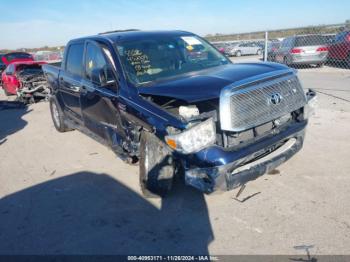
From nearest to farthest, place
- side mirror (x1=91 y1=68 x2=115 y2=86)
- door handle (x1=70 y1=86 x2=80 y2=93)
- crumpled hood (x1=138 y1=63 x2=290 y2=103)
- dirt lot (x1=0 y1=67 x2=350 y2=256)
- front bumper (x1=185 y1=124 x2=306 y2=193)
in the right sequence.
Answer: dirt lot (x1=0 y1=67 x2=350 y2=256) < front bumper (x1=185 y1=124 x2=306 y2=193) < crumpled hood (x1=138 y1=63 x2=290 y2=103) < side mirror (x1=91 y1=68 x2=115 y2=86) < door handle (x1=70 y1=86 x2=80 y2=93)

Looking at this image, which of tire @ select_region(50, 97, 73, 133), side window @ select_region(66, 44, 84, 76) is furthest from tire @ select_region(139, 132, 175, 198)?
tire @ select_region(50, 97, 73, 133)

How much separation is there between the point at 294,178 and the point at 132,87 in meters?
2.34

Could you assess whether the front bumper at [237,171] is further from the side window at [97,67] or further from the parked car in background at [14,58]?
the parked car in background at [14,58]

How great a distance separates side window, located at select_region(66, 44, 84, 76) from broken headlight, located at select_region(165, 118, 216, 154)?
9.54 ft

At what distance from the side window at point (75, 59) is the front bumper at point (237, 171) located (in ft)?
10.1

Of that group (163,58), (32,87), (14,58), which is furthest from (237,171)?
(14,58)

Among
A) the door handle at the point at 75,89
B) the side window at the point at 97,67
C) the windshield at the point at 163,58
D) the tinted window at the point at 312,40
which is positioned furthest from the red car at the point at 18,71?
the tinted window at the point at 312,40

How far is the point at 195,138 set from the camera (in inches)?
127

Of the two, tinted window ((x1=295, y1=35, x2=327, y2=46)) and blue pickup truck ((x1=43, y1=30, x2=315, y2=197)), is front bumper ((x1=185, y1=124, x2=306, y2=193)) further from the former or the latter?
tinted window ((x1=295, y1=35, x2=327, y2=46))

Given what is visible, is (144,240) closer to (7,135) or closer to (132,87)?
(132,87)

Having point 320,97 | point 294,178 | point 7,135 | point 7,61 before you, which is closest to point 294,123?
point 294,178

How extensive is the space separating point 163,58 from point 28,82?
344 inches

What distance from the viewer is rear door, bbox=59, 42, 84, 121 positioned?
18.2 feet

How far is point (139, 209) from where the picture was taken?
3855 mm
